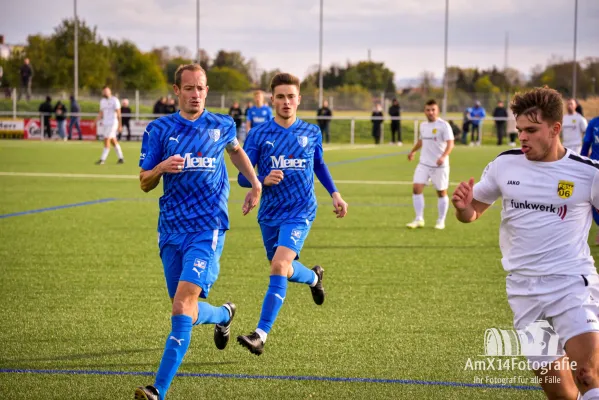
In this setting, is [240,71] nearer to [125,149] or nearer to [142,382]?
[125,149]

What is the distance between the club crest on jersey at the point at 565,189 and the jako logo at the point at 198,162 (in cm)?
232

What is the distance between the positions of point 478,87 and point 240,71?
2323 cm

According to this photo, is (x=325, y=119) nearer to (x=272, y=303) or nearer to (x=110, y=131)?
(x=110, y=131)

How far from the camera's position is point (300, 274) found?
7191 millimetres

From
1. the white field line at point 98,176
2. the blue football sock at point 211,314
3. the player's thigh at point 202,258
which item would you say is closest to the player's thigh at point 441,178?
the white field line at point 98,176

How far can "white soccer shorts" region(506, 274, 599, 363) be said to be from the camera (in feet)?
13.6

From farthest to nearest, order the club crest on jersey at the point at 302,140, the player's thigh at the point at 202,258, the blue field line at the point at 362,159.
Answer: the blue field line at the point at 362,159, the club crest on jersey at the point at 302,140, the player's thigh at the point at 202,258

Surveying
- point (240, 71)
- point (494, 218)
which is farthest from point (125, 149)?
point (240, 71)

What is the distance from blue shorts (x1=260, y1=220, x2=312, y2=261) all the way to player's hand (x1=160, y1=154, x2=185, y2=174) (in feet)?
5.74

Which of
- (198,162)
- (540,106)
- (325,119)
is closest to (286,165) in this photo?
(198,162)

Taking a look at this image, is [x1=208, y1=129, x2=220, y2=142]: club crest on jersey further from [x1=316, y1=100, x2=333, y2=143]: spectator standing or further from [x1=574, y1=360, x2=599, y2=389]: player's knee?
[x1=316, y1=100, x2=333, y2=143]: spectator standing

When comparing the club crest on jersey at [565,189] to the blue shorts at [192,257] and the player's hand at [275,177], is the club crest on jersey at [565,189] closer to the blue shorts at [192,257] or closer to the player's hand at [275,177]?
the blue shorts at [192,257]

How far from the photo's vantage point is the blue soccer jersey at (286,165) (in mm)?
6930

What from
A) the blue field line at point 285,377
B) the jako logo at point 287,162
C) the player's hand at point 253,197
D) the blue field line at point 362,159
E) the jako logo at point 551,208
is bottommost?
the blue field line at point 285,377
